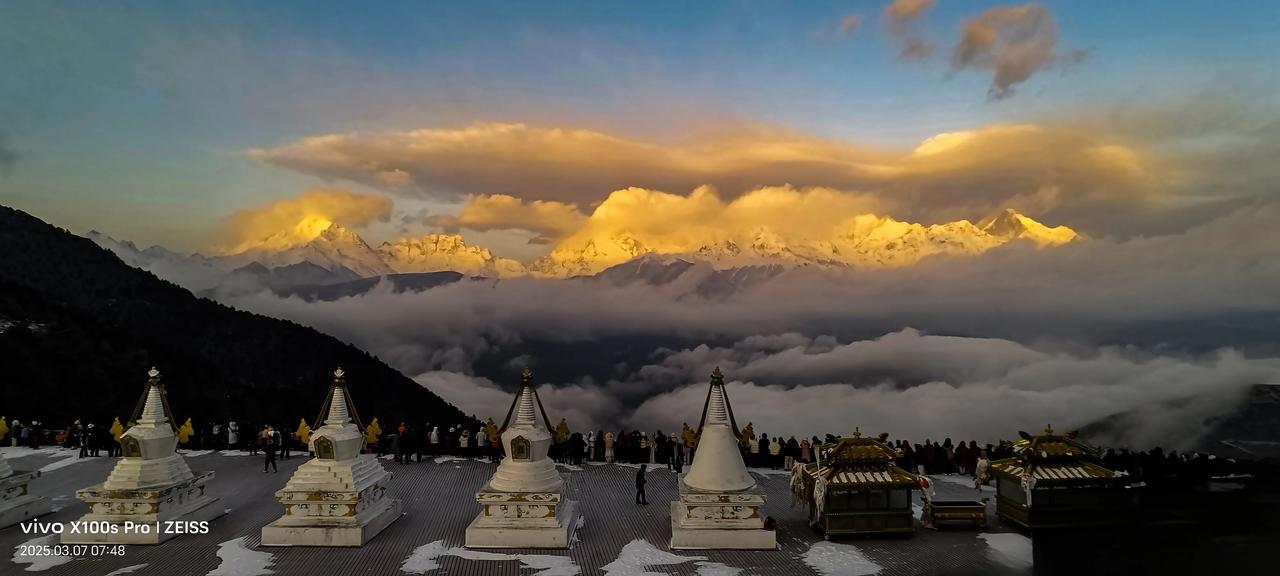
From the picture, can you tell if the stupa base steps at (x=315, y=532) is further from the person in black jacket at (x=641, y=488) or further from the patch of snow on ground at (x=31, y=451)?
the patch of snow on ground at (x=31, y=451)

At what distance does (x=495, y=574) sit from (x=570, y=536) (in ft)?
8.10

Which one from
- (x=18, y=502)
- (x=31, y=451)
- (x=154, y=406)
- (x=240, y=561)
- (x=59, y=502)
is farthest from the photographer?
(x=31, y=451)

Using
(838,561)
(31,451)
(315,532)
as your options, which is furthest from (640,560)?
(31,451)

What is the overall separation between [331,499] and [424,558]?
2.57 m

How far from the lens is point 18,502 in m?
18.0

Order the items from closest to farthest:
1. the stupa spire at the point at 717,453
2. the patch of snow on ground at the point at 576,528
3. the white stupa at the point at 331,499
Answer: the white stupa at the point at 331,499 < the stupa spire at the point at 717,453 < the patch of snow on ground at the point at 576,528

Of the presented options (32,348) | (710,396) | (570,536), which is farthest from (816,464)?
(32,348)

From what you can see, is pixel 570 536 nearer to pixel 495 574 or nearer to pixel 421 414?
pixel 495 574

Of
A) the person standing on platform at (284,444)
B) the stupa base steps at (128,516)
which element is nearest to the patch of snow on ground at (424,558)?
the stupa base steps at (128,516)

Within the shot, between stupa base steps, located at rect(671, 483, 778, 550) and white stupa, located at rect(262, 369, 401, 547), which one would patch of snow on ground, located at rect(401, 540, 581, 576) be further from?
stupa base steps, located at rect(671, 483, 778, 550)

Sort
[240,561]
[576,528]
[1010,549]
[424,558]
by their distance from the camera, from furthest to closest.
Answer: [576,528] < [1010,549] < [424,558] < [240,561]

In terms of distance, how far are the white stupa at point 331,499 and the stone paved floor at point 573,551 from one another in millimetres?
310

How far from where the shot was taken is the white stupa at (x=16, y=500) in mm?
17656

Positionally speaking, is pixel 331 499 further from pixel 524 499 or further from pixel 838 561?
pixel 838 561
